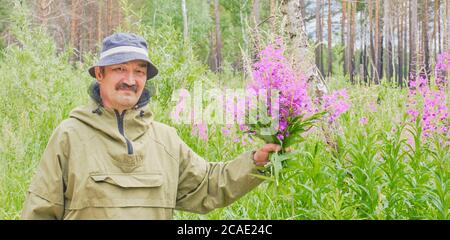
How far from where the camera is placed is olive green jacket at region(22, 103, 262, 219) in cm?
246

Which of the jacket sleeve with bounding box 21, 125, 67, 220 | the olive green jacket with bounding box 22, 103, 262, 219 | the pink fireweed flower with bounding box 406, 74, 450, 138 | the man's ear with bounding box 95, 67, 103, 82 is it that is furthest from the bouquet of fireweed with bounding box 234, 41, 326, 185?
the pink fireweed flower with bounding box 406, 74, 450, 138

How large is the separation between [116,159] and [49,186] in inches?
12.4

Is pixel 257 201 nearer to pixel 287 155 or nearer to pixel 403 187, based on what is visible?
pixel 403 187

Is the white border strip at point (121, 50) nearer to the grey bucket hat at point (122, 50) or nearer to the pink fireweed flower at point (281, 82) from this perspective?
the grey bucket hat at point (122, 50)

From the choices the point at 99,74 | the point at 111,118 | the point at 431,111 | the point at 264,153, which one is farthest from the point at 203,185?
the point at 431,111

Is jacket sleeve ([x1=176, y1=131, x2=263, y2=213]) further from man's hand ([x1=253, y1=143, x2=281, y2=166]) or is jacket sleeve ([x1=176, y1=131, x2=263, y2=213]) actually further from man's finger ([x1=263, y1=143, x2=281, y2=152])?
man's finger ([x1=263, y1=143, x2=281, y2=152])

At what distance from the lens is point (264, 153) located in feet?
8.26

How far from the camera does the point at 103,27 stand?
2539 centimetres

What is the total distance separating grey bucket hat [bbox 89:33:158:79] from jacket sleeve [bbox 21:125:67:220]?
1.32 feet

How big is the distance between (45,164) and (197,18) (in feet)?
72.6

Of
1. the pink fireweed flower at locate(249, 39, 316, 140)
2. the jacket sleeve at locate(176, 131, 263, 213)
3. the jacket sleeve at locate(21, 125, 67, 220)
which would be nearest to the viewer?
the pink fireweed flower at locate(249, 39, 316, 140)

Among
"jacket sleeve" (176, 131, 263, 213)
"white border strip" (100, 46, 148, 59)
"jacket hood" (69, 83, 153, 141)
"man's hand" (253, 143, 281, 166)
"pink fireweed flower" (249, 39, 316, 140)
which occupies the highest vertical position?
"white border strip" (100, 46, 148, 59)

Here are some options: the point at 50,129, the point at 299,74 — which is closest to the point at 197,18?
the point at 50,129

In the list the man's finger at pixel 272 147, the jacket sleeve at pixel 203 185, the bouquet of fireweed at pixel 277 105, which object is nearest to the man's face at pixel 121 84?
the jacket sleeve at pixel 203 185
